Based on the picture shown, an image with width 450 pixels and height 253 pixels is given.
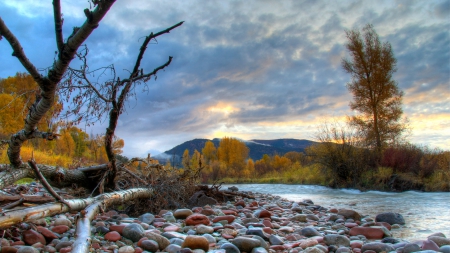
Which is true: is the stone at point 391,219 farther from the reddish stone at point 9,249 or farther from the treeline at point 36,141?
the treeline at point 36,141

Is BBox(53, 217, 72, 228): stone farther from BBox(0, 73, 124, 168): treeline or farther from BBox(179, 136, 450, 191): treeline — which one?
BBox(0, 73, 124, 168): treeline

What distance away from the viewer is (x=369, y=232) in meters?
4.12

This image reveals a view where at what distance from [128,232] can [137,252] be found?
566 millimetres

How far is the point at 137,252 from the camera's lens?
2883 millimetres

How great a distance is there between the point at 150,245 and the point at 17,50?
2228 millimetres

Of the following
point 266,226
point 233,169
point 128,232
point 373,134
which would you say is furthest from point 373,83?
point 128,232

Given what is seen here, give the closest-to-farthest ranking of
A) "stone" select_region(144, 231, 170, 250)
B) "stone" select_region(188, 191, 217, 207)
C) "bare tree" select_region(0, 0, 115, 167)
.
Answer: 1. "bare tree" select_region(0, 0, 115, 167)
2. "stone" select_region(144, 231, 170, 250)
3. "stone" select_region(188, 191, 217, 207)

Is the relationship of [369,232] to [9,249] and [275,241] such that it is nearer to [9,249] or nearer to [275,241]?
[275,241]

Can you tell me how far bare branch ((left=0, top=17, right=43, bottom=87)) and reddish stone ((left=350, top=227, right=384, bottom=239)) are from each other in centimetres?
438

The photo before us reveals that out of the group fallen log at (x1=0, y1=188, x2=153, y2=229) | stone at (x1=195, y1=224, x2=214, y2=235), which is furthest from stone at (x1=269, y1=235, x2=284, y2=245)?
fallen log at (x1=0, y1=188, x2=153, y2=229)

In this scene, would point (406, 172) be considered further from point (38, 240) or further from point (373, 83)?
point (38, 240)

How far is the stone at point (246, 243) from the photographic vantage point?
3.11 meters

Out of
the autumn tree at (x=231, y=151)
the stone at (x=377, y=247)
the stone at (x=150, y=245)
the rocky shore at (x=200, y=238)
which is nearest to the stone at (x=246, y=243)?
the rocky shore at (x=200, y=238)

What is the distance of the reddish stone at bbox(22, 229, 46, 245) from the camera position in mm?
2932
